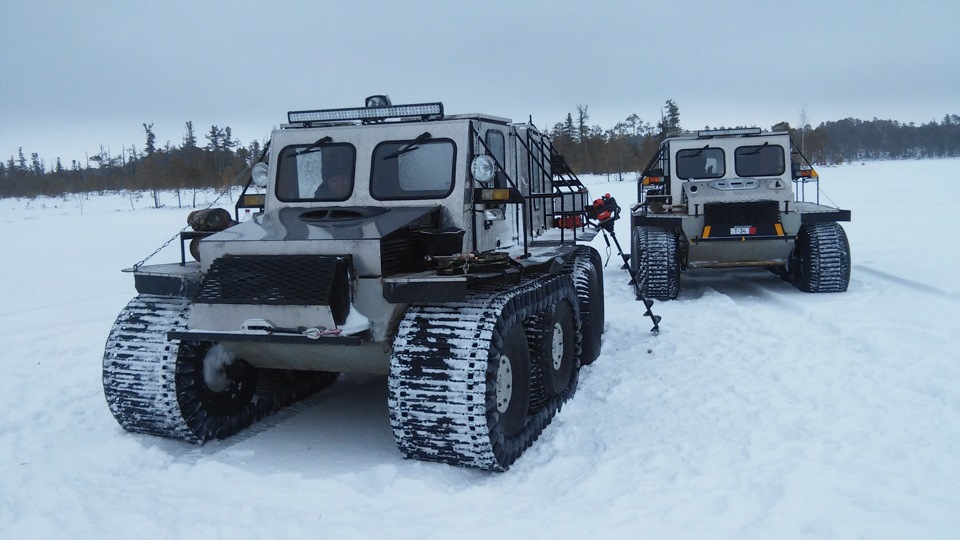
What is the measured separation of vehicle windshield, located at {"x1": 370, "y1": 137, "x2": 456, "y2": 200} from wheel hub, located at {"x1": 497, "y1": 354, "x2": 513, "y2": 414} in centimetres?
143

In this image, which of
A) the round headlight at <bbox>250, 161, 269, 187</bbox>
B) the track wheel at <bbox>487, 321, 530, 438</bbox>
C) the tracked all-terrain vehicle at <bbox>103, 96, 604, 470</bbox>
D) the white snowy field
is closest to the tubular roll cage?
the tracked all-terrain vehicle at <bbox>103, 96, 604, 470</bbox>

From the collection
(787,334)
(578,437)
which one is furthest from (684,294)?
(578,437)

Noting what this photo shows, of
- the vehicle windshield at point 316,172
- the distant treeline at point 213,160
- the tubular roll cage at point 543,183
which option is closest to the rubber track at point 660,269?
the tubular roll cage at point 543,183

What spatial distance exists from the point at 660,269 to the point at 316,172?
20.2 feet

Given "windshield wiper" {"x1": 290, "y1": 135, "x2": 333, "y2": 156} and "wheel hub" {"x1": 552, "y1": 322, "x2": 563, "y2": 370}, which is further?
"wheel hub" {"x1": 552, "y1": 322, "x2": 563, "y2": 370}

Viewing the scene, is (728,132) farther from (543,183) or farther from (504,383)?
(504,383)

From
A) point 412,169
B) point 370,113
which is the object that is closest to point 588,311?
point 412,169

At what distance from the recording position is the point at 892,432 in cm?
536

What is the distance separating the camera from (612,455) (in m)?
5.40

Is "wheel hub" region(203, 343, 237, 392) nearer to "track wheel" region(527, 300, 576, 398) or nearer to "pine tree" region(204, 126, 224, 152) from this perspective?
"track wheel" region(527, 300, 576, 398)

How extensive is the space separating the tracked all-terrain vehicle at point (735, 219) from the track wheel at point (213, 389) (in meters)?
5.57

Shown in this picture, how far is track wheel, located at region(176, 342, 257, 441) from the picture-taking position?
5.64 meters

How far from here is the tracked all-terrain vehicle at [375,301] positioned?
4.93 meters

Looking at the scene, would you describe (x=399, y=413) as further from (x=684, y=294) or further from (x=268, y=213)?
(x=684, y=294)
